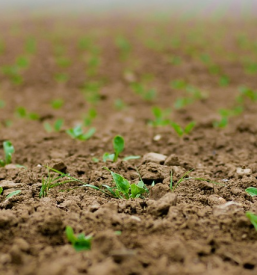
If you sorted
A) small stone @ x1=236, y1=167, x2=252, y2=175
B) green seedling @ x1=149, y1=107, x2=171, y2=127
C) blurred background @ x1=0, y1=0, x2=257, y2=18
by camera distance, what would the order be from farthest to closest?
blurred background @ x1=0, y1=0, x2=257, y2=18 < green seedling @ x1=149, y1=107, x2=171, y2=127 < small stone @ x1=236, y1=167, x2=252, y2=175

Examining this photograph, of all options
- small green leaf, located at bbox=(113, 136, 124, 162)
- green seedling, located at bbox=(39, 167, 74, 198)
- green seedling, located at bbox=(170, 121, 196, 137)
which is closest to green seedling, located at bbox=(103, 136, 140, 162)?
small green leaf, located at bbox=(113, 136, 124, 162)

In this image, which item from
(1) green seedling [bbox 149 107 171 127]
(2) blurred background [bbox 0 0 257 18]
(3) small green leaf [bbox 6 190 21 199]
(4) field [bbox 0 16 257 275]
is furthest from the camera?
(2) blurred background [bbox 0 0 257 18]

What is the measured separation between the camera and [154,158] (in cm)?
223

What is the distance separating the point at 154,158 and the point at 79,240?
1.05 meters

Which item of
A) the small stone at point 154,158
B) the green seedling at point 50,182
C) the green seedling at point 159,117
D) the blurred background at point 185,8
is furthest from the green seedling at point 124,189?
the blurred background at point 185,8

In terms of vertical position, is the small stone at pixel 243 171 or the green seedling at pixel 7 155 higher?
the green seedling at pixel 7 155

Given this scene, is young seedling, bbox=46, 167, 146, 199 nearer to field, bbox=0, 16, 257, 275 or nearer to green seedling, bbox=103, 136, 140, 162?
field, bbox=0, 16, 257, 275

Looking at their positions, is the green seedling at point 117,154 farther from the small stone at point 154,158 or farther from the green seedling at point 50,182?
the green seedling at point 50,182

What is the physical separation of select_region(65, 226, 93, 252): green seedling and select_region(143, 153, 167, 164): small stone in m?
0.98

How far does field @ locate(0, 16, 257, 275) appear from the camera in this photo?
1255 millimetres

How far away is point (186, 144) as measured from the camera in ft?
8.44

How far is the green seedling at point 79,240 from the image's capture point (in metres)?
1.29

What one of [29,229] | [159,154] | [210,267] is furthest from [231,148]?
[29,229]

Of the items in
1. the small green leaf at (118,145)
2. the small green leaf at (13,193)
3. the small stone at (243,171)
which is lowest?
the small stone at (243,171)
